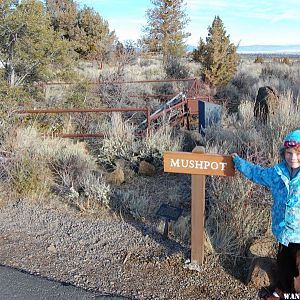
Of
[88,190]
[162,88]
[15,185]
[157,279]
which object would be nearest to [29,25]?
[15,185]

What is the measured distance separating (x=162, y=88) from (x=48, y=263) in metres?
14.4

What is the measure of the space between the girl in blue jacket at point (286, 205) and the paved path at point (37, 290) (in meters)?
1.47

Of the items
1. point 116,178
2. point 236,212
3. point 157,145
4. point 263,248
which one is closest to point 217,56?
point 157,145

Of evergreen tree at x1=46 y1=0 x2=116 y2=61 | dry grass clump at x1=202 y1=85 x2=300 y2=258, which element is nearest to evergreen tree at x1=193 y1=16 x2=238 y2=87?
evergreen tree at x1=46 y1=0 x2=116 y2=61

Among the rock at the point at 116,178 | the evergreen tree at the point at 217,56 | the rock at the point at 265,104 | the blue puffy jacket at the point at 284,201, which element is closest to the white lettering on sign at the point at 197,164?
the blue puffy jacket at the point at 284,201

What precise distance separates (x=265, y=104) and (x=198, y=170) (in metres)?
6.70

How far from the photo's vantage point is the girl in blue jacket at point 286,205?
3.35 m

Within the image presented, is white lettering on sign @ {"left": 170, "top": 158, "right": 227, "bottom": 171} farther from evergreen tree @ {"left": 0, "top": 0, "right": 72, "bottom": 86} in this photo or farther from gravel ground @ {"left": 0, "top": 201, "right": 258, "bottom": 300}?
evergreen tree @ {"left": 0, "top": 0, "right": 72, "bottom": 86}

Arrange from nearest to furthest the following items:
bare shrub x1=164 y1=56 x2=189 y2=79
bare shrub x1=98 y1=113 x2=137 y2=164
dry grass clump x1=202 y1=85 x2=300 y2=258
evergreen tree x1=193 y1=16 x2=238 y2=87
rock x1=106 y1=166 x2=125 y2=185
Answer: dry grass clump x1=202 y1=85 x2=300 y2=258 < rock x1=106 y1=166 x2=125 y2=185 < bare shrub x1=98 y1=113 x2=137 y2=164 < evergreen tree x1=193 y1=16 x2=238 y2=87 < bare shrub x1=164 y1=56 x2=189 y2=79

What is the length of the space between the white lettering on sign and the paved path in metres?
1.34

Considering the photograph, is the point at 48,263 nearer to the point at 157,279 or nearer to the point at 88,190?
the point at 157,279

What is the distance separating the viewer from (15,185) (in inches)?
244

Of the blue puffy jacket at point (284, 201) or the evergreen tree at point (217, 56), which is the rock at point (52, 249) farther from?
the evergreen tree at point (217, 56)

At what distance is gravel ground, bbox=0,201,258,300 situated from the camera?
389 centimetres
